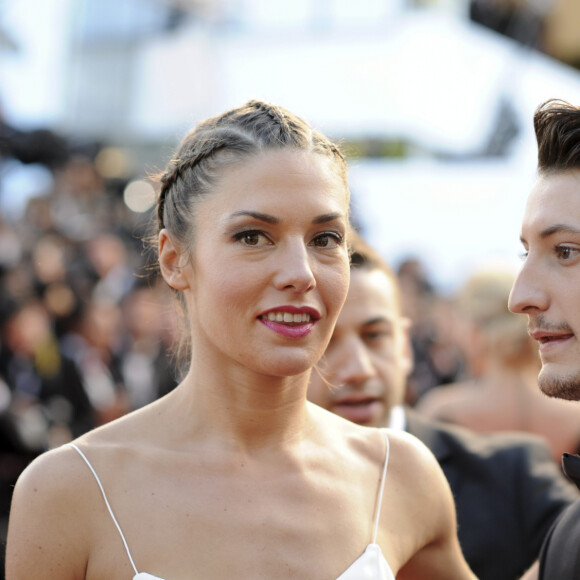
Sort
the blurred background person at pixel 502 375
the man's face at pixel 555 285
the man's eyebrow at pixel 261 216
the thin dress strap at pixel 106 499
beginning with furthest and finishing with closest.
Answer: the blurred background person at pixel 502 375, the man's face at pixel 555 285, the man's eyebrow at pixel 261 216, the thin dress strap at pixel 106 499

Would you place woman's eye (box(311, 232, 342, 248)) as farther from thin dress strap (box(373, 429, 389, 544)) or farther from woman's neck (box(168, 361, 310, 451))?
thin dress strap (box(373, 429, 389, 544))

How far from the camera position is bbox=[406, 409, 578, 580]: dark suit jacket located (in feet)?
11.0

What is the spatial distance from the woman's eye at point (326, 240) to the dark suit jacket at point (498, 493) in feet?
4.32

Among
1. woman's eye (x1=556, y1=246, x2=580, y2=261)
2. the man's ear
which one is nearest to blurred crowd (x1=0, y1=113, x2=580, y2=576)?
the man's ear

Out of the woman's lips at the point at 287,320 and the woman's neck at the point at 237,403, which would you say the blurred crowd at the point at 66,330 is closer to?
the woman's neck at the point at 237,403

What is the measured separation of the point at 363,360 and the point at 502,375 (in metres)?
1.52

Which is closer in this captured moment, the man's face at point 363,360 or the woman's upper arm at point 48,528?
the woman's upper arm at point 48,528

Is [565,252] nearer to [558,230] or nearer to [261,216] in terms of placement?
[558,230]

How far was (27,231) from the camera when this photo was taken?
35.0 feet

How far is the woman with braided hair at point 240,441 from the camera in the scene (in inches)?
89.5

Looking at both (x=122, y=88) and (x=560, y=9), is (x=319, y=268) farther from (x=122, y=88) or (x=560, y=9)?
(x=560, y=9)

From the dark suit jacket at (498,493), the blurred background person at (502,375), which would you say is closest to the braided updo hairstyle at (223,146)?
the dark suit jacket at (498,493)

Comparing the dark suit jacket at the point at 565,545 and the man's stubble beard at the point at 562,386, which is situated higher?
the man's stubble beard at the point at 562,386

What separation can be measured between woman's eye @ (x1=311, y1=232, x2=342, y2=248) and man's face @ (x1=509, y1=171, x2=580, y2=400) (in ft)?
1.75
